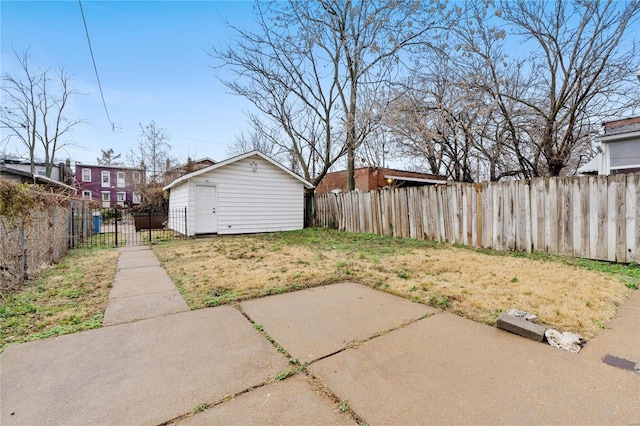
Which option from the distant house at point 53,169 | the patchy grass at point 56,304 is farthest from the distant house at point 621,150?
the distant house at point 53,169

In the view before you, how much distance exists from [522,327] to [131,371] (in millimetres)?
3208

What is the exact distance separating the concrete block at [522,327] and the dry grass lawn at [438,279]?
149 mm

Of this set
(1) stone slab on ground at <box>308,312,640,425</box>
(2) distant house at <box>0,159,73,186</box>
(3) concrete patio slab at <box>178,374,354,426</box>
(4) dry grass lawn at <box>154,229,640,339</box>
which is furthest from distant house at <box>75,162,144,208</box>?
(1) stone slab on ground at <box>308,312,640,425</box>

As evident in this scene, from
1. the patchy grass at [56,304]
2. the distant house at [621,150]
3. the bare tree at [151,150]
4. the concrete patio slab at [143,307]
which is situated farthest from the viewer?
the bare tree at [151,150]

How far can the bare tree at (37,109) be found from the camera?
797 inches

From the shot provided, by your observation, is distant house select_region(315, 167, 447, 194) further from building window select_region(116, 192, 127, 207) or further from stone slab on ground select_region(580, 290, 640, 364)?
building window select_region(116, 192, 127, 207)

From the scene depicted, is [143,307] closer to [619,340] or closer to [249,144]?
[619,340]

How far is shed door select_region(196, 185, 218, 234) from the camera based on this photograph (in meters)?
11.0

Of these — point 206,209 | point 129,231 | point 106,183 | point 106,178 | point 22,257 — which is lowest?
point 129,231

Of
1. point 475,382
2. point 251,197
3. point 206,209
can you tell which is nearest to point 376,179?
point 251,197

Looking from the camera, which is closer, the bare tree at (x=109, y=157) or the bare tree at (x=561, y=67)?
the bare tree at (x=561, y=67)

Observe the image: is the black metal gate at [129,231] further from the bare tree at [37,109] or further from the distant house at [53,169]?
the bare tree at [37,109]

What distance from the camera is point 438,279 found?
440 centimetres

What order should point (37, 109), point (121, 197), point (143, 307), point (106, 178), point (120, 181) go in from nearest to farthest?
point (143, 307) < point (37, 109) < point (106, 178) < point (120, 181) < point (121, 197)
